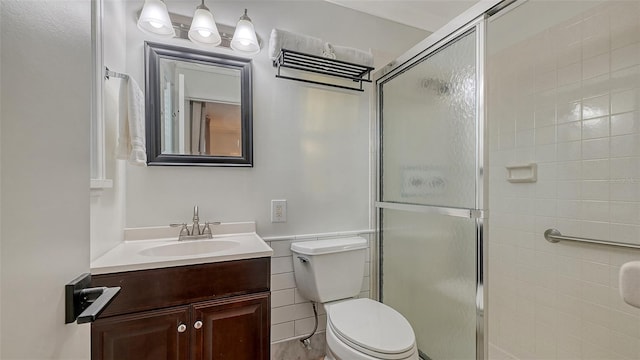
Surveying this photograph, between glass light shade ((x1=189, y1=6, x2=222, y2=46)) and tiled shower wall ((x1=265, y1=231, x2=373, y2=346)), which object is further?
tiled shower wall ((x1=265, y1=231, x2=373, y2=346))

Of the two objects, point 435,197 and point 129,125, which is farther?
A: point 435,197

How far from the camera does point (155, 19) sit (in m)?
1.38

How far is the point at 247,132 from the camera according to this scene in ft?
5.32

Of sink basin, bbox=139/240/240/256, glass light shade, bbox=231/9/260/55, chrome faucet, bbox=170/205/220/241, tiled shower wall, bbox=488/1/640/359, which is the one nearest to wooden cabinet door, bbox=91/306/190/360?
sink basin, bbox=139/240/240/256

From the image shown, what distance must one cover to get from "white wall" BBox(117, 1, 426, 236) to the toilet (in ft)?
0.80

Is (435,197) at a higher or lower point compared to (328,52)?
lower

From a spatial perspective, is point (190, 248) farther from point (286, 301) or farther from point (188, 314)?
point (286, 301)

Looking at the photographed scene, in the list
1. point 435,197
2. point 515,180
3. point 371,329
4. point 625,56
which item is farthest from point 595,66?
Result: point 371,329

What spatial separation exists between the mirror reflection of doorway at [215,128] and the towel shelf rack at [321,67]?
1.26 ft

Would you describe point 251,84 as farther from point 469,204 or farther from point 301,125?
point 469,204

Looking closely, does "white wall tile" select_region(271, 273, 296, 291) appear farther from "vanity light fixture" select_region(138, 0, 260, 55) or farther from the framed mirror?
"vanity light fixture" select_region(138, 0, 260, 55)

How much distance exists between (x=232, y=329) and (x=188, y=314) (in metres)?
0.20

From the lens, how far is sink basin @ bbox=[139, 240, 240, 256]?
1337 millimetres

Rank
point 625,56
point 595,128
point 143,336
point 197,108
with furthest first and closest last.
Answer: point 197,108 → point 595,128 → point 625,56 → point 143,336
